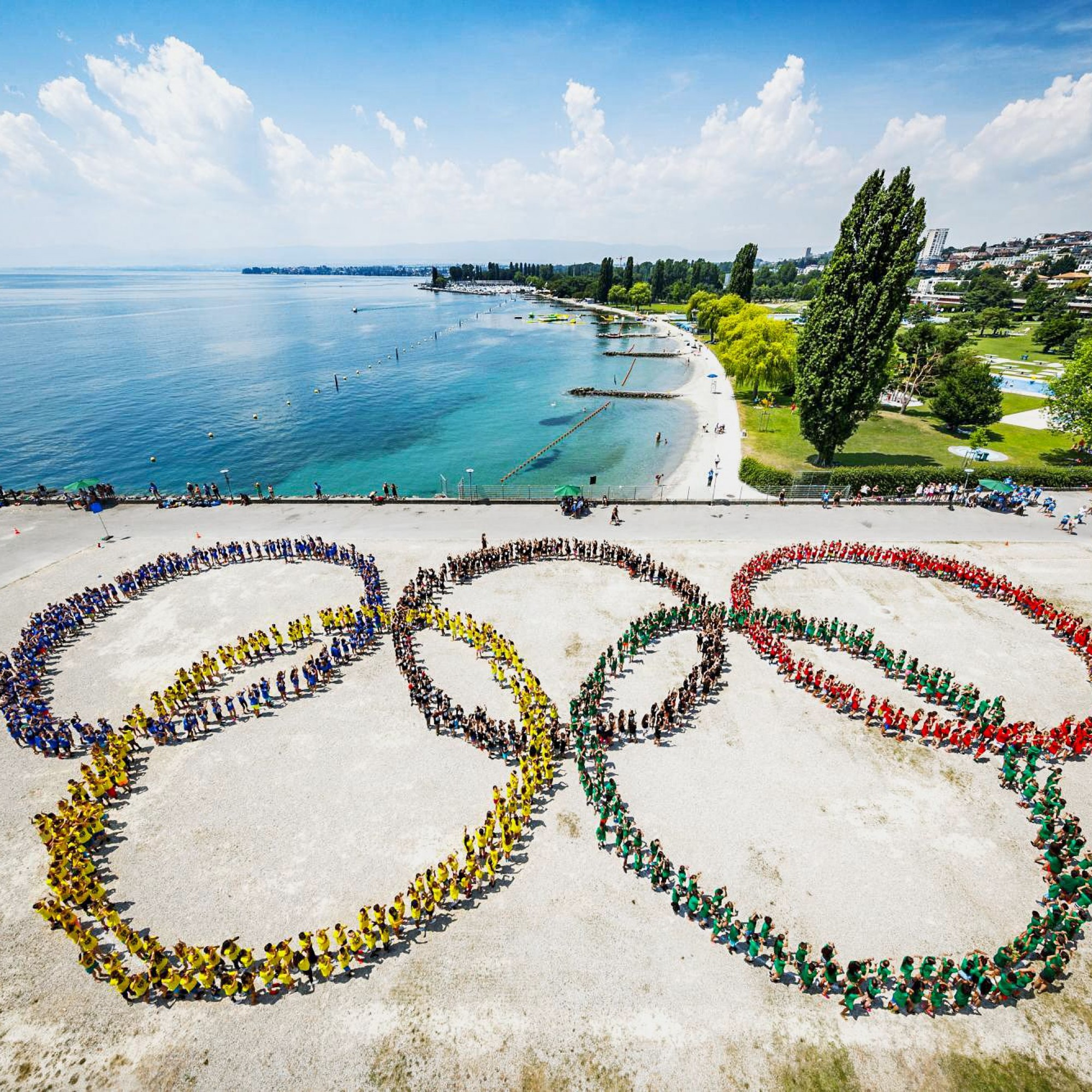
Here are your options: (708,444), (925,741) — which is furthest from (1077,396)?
(925,741)

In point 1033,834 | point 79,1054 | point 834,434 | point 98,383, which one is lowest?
point 98,383

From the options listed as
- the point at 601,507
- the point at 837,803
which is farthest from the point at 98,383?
the point at 837,803

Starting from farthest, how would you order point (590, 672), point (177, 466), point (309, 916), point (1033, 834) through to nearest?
point (177, 466) → point (590, 672) → point (1033, 834) → point (309, 916)

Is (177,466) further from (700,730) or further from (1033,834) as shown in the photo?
(1033,834)

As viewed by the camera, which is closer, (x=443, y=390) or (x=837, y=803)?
(x=837, y=803)

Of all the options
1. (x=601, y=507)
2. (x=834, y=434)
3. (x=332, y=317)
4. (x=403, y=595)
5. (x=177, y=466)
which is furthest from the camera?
(x=332, y=317)

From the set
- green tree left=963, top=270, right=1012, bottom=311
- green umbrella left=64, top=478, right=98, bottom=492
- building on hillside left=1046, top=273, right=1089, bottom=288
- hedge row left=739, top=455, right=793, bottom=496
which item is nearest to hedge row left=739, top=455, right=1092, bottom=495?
hedge row left=739, top=455, right=793, bottom=496

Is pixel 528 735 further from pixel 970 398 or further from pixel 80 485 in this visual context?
pixel 970 398
